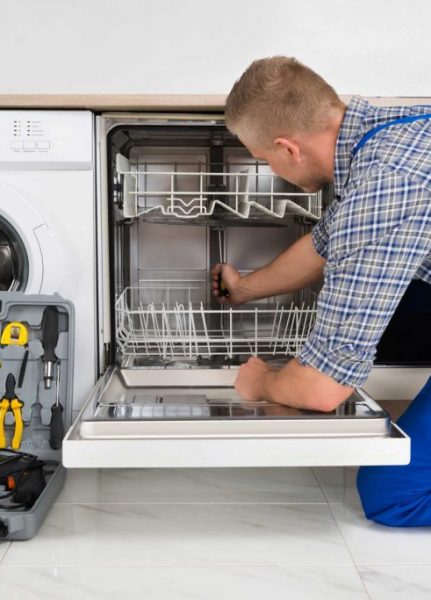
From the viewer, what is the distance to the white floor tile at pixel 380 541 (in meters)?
1.40

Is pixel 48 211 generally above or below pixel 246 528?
above

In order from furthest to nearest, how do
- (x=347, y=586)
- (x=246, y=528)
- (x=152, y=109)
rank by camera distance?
1. (x=152, y=109)
2. (x=246, y=528)
3. (x=347, y=586)

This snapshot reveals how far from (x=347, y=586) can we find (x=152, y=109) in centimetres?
117

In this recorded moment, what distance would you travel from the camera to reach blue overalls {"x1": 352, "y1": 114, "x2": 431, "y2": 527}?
153 cm

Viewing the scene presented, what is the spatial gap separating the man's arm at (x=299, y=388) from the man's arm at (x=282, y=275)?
0.39 metres

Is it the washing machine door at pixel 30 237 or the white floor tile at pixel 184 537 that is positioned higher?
the washing machine door at pixel 30 237

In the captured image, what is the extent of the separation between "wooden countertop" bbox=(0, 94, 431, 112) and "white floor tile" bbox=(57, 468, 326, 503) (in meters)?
0.94

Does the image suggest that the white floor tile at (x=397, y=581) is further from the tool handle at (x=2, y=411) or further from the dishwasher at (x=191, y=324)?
the tool handle at (x=2, y=411)

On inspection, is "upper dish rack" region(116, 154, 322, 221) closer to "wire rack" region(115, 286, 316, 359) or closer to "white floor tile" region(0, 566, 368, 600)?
"wire rack" region(115, 286, 316, 359)

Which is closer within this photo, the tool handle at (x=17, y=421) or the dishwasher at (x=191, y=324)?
the dishwasher at (x=191, y=324)

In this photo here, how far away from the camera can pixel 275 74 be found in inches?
53.9

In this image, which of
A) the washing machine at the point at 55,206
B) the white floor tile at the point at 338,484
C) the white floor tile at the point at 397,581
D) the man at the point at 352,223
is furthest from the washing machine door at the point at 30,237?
the white floor tile at the point at 397,581

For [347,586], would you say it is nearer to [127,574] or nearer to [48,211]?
[127,574]

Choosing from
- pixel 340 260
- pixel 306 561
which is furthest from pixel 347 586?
pixel 340 260
